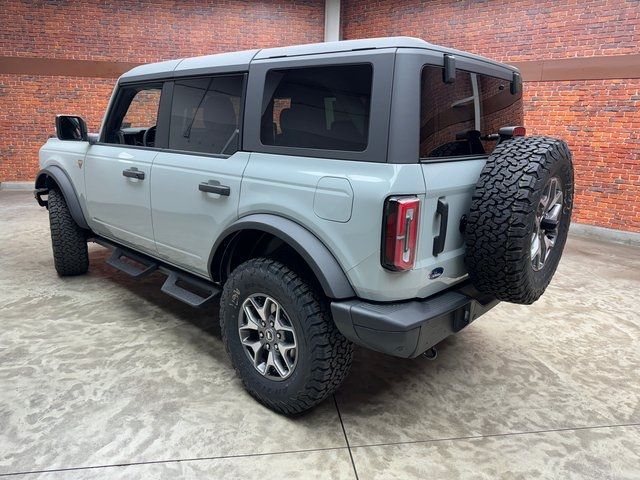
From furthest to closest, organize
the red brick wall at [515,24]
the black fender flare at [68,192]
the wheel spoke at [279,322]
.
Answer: the red brick wall at [515,24]
the black fender flare at [68,192]
the wheel spoke at [279,322]

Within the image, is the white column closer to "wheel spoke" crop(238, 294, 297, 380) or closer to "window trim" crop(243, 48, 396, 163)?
"window trim" crop(243, 48, 396, 163)

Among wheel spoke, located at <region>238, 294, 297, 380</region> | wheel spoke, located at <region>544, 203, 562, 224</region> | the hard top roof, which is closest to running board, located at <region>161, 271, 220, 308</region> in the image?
wheel spoke, located at <region>238, 294, 297, 380</region>

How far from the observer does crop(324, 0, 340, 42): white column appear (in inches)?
370

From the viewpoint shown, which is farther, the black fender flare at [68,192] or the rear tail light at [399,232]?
the black fender flare at [68,192]

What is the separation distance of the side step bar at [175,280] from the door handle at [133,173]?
2.13 feet

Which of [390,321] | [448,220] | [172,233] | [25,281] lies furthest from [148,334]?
[448,220]

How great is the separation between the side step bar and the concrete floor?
401mm

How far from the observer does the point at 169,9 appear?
902cm

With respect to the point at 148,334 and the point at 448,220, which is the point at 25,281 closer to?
the point at 148,334

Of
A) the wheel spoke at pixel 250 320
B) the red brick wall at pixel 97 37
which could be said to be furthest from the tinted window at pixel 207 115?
the red brick wall at pixel 97 37

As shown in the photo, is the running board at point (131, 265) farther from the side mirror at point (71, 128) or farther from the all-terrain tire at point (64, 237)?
the side mirror at point (71, 128)

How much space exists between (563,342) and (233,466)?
2.60m

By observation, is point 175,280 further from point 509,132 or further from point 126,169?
point 509,132

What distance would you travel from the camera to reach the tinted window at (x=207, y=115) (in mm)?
2561
